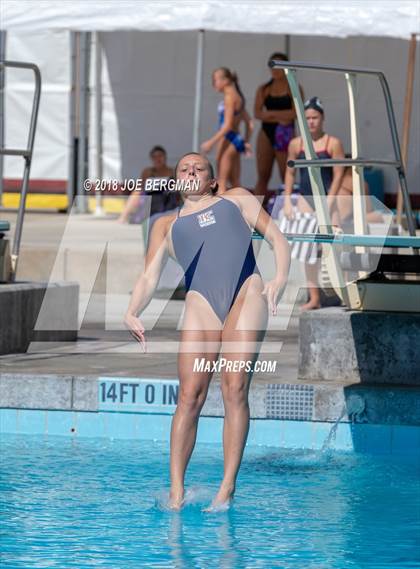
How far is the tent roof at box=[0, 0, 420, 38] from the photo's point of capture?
11906 millimetres

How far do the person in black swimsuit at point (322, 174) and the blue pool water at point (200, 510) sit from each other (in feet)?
9.67

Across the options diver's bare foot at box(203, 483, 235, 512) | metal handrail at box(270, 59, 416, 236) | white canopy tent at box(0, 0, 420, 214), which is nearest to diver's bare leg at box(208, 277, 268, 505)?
diver's bare foot at box(203, 483, 235, 512)

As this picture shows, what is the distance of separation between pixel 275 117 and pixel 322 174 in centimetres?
326

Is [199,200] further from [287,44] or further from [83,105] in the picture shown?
[83,105]

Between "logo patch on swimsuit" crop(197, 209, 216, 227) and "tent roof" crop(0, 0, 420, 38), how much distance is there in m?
5.99

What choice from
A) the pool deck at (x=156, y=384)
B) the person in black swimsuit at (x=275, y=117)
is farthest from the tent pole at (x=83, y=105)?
the pool deck at (x=156, y=384)

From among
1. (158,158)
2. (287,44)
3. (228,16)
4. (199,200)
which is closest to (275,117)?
(158,158)

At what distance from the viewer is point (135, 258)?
1273 centimetres

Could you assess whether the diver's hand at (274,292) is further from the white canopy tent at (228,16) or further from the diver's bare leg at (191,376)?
the white canopy tent at (228,16)

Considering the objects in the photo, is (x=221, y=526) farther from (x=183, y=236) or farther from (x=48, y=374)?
(x=48, y=374)

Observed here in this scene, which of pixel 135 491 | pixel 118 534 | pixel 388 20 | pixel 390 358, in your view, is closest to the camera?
pixel 118 534

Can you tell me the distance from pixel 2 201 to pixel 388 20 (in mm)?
7598

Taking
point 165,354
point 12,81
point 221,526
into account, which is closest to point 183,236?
point 221,526

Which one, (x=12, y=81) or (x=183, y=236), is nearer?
(x=183, y=236)
